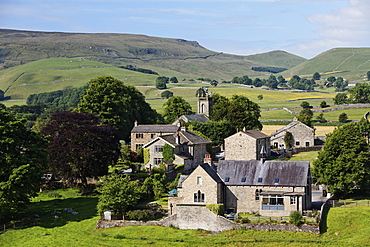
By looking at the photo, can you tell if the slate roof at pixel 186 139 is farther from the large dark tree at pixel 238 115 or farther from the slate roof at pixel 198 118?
the slate roof at pixel 198 118

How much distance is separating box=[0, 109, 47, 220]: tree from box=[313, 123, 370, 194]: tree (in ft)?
99.0

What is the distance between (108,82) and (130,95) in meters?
6.99

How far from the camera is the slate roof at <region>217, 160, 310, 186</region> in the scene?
5128 cm

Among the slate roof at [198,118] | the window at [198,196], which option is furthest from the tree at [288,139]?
the window at [198,196]

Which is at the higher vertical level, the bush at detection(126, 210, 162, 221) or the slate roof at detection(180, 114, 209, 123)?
the slate roof at detection(180, 114, 209, 123)

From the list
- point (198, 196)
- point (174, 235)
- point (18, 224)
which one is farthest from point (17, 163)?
point (198, 196)

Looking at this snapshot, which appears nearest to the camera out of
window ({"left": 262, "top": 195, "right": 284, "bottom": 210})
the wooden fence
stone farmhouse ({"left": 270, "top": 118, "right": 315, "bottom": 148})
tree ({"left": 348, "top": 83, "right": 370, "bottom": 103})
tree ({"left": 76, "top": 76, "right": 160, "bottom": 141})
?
the wooden fence

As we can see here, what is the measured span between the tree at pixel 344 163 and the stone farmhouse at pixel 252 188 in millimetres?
5605

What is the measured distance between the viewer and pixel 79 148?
64.2m

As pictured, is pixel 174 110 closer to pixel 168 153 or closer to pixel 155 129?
pixel 155 129

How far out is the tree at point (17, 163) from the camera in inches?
1998

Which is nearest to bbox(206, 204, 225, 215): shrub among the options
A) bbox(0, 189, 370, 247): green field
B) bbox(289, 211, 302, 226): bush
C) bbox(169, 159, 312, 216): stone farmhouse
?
bbox(169, 159, 312, 216): stone farmhouse

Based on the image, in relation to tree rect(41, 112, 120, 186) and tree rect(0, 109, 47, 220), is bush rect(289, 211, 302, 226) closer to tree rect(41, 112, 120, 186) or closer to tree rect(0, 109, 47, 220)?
tree rect(0, 109, 47, 220)

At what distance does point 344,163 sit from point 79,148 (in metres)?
Answer: 30.5
